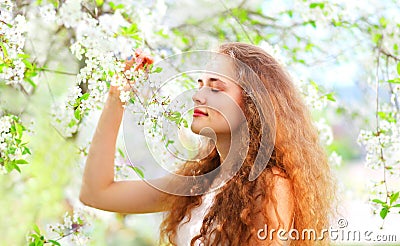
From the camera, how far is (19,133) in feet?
5.62

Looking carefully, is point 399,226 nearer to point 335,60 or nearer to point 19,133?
point 335,60

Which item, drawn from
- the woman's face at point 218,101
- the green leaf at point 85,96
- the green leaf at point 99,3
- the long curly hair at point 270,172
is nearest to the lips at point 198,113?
the woman's face at point 218,101

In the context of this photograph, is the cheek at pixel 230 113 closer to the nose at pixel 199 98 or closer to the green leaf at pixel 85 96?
the nose at pixel 199 98

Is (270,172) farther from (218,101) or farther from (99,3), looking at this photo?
(99,3)

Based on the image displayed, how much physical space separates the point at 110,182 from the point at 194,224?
0.80 ft

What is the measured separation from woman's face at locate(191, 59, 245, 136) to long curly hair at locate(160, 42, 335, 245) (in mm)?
27

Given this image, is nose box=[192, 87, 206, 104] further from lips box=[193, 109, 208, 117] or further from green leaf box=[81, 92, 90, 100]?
green leaf box=[81, 92, 90, 100]

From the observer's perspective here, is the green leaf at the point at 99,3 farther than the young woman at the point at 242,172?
Yes

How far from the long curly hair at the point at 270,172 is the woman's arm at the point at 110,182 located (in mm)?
91

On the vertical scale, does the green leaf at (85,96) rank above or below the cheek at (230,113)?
below

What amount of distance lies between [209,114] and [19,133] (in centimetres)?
54

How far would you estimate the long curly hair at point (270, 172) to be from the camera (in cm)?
154

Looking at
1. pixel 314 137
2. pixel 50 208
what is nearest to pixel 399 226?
pixel 314 137

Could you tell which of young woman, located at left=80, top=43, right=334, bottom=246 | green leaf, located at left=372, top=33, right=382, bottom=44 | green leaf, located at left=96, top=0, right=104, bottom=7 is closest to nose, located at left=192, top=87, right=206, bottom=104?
young woman, located at left=80, top=43, right=334, bottom=246
